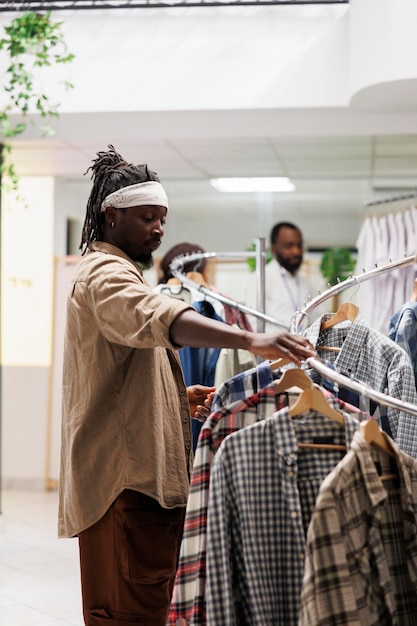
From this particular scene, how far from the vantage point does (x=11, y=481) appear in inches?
324

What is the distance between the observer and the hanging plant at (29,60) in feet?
18.4

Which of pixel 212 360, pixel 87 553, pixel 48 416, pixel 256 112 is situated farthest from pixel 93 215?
pixel 48 416

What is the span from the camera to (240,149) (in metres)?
7.12

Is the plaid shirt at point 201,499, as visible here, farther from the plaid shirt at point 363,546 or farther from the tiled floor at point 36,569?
the tiled floor at point 36,569

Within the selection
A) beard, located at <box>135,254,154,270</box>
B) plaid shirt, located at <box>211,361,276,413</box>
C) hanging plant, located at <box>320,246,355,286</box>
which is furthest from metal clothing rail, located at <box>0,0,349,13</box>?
plaid shirt, located at <box>211,361,276,413</box>

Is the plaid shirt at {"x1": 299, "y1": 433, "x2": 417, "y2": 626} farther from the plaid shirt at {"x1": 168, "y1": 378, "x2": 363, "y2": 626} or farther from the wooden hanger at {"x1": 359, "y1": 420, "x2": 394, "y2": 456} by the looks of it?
the plaid shirt at {"x1": 168, "y1": 378, "x2": 363, "y2": 626}

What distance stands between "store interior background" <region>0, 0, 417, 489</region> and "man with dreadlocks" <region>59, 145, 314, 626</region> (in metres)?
2.87

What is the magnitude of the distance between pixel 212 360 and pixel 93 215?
212cm

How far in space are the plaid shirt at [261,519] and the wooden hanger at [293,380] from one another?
5.3 inches

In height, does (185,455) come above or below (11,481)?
above

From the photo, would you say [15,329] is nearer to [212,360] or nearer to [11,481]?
[11,481]

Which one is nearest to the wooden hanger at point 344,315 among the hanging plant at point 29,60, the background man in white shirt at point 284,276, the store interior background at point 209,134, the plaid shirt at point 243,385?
the plaid shirt at point 243,385

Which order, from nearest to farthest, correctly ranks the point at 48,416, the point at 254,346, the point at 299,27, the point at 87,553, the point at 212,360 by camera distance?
1. the point at 254,346
2. the point at 87,553
3. the point at 212,360
4. the point at 299,27
5. the point at 48,416

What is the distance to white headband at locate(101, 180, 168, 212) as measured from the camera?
263cm
